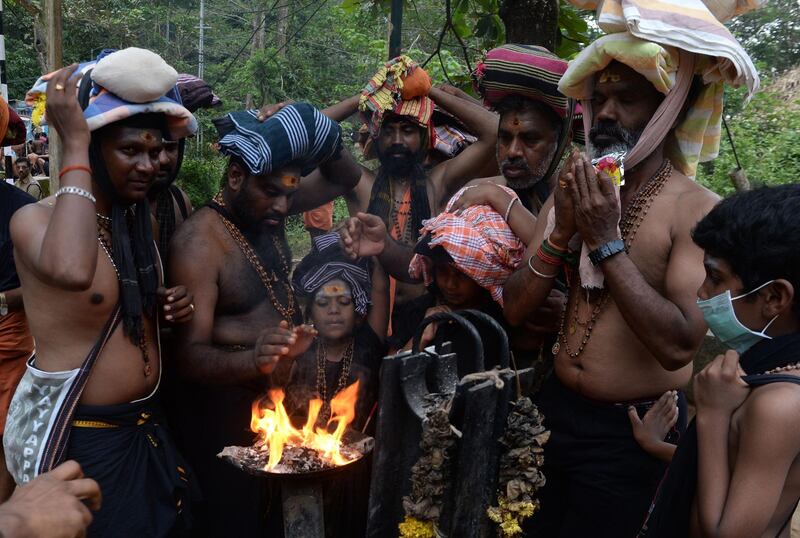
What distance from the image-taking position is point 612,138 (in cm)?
299

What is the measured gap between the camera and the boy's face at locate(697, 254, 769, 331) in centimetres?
224

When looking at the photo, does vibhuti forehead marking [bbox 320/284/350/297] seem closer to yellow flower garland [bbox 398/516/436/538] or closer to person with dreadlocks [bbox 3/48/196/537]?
person with dreadlocks [bbox 3/48/196/537]

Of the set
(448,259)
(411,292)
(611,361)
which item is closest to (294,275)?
(411,292)

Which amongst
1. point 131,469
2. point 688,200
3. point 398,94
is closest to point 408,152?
point 398,94

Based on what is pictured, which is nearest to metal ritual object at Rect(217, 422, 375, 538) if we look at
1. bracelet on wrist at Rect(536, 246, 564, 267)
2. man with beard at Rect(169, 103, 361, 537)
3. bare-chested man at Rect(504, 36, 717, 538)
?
man with beard at Rect(169, 103, 361, 537)

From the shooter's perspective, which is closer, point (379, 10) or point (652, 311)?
point (652, 311)

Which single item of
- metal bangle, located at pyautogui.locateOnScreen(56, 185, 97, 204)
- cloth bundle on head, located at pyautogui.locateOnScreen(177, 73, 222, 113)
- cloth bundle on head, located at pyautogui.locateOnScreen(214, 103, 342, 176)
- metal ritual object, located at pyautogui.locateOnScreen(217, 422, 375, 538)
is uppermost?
cloth bundle on head, located at pyautogui.locateOnScreen(177, 73, 222, 113)

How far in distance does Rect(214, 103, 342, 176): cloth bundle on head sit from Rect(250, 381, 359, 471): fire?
49.3 inches

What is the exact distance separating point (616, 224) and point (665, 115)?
585 mm

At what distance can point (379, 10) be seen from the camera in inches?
246

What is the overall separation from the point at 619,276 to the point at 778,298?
24.8 inches

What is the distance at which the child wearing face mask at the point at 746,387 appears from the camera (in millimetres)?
2051

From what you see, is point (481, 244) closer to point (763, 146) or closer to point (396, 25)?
point (396, 25)

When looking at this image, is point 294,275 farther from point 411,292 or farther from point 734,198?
point 734,198
